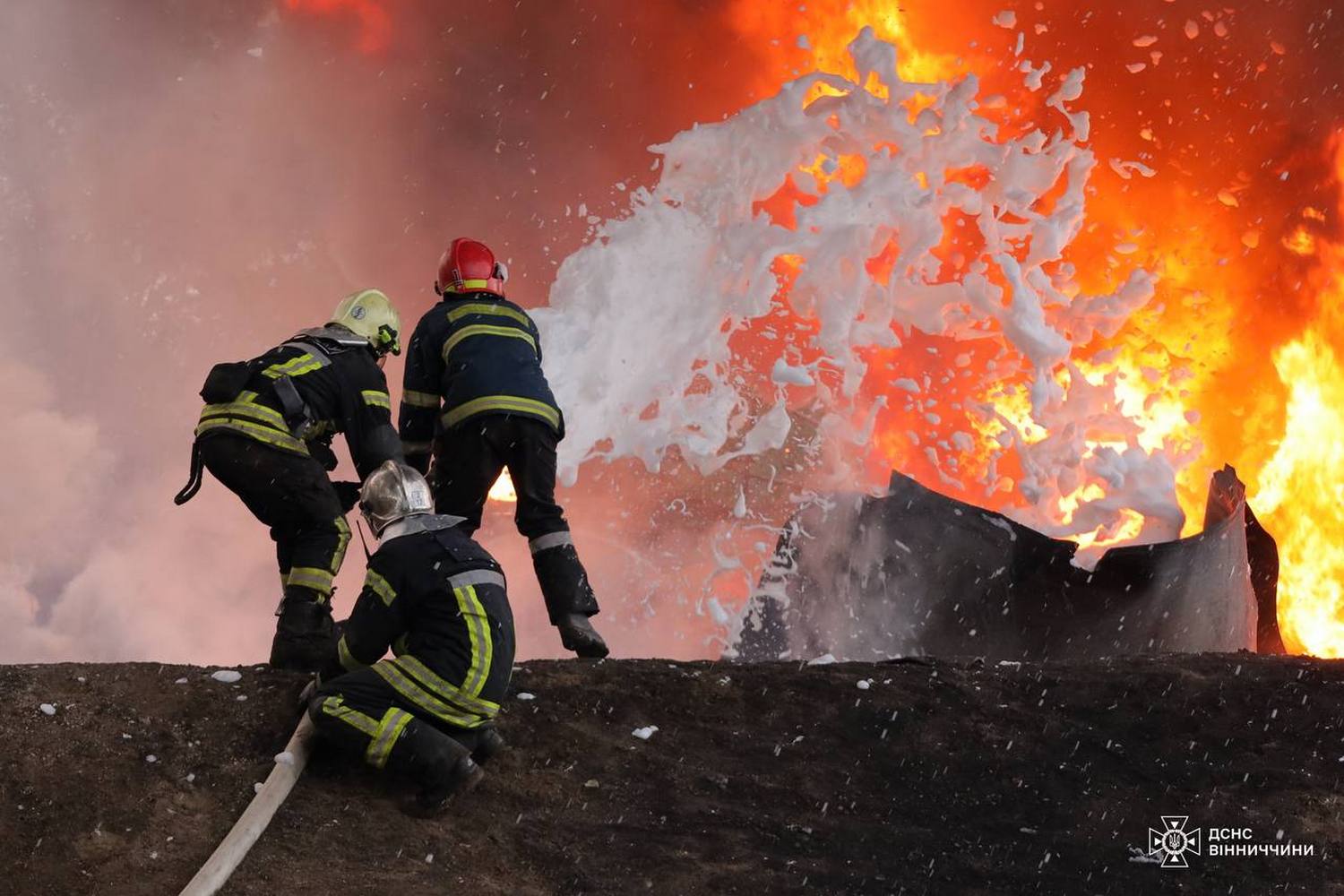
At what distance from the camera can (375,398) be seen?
17.6 feet

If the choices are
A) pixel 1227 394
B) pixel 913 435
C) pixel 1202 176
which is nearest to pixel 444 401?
pixel 913 435

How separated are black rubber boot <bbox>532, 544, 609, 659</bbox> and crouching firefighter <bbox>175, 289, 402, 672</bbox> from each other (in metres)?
0.90

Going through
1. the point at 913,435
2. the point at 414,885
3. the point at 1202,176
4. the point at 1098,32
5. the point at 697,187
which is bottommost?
the point at 414,885

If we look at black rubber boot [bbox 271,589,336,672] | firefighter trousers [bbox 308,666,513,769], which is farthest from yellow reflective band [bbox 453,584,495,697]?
black rubber boot [bbox 271,589,336,672]

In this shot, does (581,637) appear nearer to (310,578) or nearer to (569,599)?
(569,599)

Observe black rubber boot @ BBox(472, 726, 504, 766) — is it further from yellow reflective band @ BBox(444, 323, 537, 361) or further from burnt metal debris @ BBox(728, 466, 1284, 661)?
burnt metal debris @ BBox(728, 466, 1284, 661)

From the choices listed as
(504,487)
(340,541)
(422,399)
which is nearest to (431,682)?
(340,541)

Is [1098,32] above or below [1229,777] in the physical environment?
above

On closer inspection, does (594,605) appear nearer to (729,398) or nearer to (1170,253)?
(729,398)

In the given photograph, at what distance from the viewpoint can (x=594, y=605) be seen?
5797 mm

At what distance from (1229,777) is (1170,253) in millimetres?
7563

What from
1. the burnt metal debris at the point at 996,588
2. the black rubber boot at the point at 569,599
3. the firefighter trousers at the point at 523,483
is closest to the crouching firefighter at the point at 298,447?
the firefighter trousers at the point at 523,483

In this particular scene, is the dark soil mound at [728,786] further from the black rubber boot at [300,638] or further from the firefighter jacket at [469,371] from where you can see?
the firefighter jacket at [469,371]

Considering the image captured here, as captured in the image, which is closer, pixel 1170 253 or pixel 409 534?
pixel 409 534
